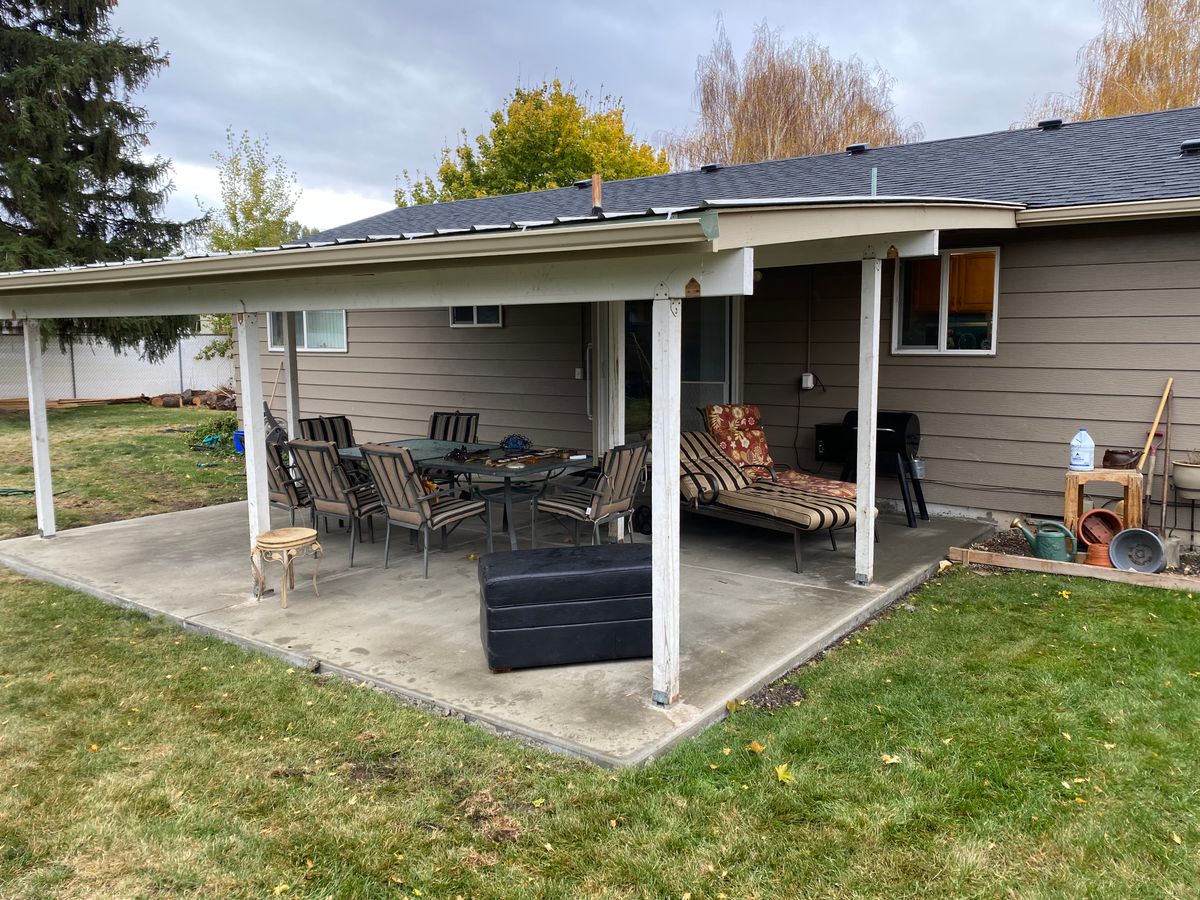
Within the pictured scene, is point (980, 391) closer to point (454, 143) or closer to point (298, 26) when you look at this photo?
point (298, 26)

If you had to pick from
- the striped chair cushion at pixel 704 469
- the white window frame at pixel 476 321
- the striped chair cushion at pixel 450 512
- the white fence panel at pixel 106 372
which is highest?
the white window frame at pixel 476 321

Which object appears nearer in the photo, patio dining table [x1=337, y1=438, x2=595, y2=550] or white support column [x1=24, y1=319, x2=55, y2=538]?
patio dining table [x1=337, y1=438, x2=595, y2=550]

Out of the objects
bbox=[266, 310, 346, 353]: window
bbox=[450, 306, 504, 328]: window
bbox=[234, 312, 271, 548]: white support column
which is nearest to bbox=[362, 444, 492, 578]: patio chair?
bbox=[234, 312, 271, 548]: white support column

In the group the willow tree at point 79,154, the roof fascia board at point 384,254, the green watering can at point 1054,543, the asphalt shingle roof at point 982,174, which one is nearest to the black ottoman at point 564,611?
the roof fascia board at point 384,254

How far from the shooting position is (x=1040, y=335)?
21.3ft

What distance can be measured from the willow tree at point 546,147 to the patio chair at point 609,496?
16.4 metres

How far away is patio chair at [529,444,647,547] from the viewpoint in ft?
18.4

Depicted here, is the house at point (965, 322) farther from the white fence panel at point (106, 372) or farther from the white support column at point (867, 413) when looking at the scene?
the white fence panel at point (106, 372)

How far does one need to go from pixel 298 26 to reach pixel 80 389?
10.1 meters

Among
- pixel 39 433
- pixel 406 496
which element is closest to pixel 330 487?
pixel 406 496

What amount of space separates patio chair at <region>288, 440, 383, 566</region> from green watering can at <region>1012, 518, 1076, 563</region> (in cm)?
465

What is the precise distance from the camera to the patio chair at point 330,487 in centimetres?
590

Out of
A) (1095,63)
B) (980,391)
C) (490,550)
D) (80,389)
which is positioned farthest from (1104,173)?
(80,389)

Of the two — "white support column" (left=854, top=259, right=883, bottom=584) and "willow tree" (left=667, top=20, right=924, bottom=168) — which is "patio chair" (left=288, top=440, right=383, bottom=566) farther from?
"willow tree" (left=667, top=20, right=924, bottom=168)
